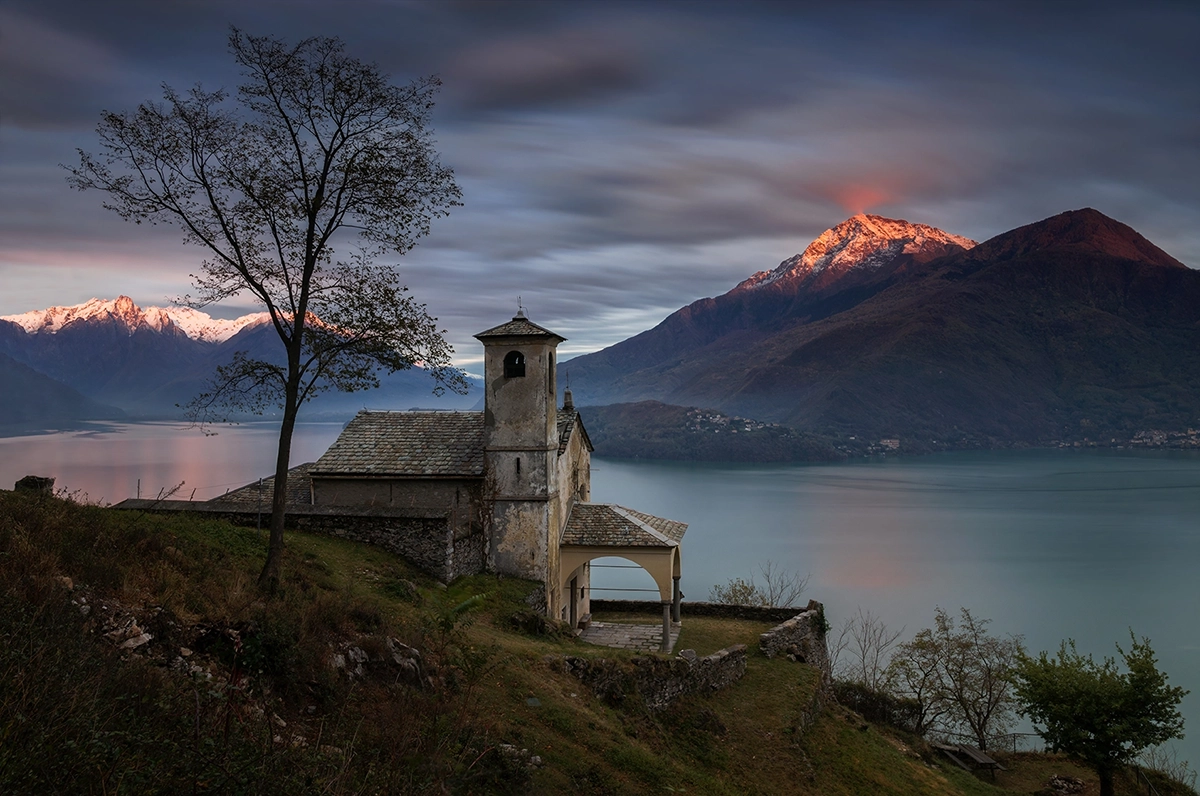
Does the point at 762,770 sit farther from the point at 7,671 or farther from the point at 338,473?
the point at 338,473

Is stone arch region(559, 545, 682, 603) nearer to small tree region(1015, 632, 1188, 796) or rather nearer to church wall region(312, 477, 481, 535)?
church wall region(312, 477, 481, 535)

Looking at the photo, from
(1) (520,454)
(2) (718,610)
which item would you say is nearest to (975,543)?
(2) (718,610)

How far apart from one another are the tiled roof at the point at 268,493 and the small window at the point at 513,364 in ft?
21.8

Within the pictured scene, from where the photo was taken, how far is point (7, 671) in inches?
202

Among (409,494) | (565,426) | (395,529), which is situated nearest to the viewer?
(395,529)

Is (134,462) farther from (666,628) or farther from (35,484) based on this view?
(35,484)

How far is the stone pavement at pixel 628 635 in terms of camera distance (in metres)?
21.0

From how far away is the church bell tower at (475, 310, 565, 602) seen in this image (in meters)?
21.1

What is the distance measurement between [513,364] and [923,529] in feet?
263

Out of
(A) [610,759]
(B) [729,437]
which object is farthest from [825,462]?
(A) [610,759]

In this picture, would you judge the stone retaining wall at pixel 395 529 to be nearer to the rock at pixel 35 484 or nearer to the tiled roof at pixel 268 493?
the tiled roof at pixel 268 493

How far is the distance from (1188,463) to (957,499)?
90351mm

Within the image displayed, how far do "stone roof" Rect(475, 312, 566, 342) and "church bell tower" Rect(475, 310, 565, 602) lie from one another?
0.09 feet

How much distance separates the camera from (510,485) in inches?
837
